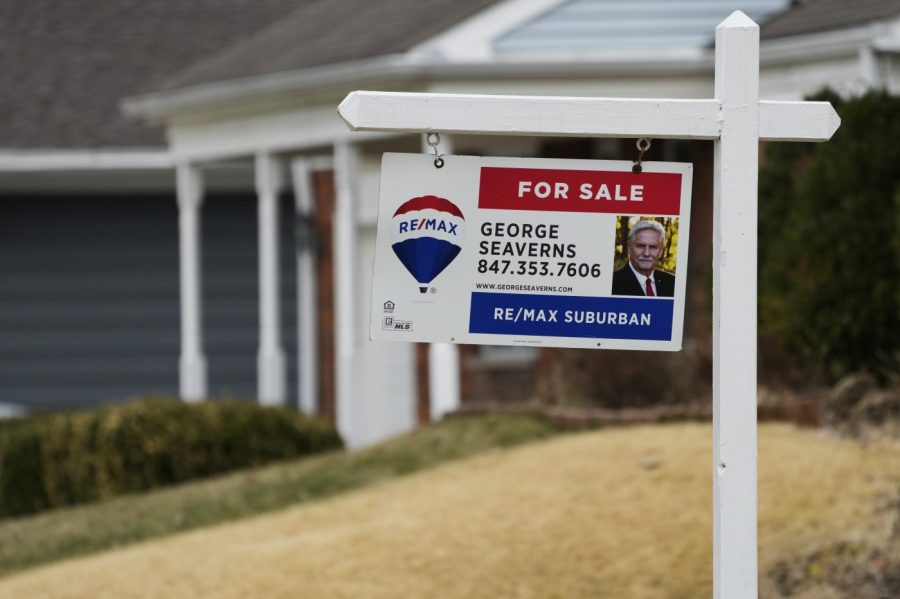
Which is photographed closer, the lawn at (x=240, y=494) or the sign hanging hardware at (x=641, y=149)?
the sign hanging hardware at (x=641, y=149)

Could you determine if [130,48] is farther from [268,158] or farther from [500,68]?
[500,68]

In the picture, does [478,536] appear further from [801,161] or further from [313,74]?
[313,74]

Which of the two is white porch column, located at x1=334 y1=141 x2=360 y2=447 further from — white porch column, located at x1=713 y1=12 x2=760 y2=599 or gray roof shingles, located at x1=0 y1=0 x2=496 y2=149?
white porch column, located at x1=713 y1=12 x2=760 y2=599

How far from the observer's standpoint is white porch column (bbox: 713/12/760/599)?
4.89 m

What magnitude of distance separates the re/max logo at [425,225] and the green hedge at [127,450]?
752 centimetres

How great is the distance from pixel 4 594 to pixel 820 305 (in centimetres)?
513

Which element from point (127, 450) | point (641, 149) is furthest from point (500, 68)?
point (641, 149)

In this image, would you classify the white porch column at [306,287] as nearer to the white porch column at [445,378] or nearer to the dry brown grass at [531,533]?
the white porch column at [445,378]

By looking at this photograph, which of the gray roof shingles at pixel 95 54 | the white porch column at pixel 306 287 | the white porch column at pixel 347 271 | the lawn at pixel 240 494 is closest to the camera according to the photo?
the lawn at pixel 240 494

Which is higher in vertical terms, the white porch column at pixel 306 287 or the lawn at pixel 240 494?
the white porch column at pixel 306 287

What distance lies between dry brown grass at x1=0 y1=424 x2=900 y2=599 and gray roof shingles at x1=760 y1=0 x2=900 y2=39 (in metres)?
3.38

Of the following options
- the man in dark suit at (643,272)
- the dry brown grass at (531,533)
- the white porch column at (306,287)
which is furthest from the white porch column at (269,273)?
the man in dark suit at (643,272)

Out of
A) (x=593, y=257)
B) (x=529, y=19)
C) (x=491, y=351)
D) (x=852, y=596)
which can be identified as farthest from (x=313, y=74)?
(x=593, y=257)

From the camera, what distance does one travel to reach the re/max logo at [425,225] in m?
4.98
